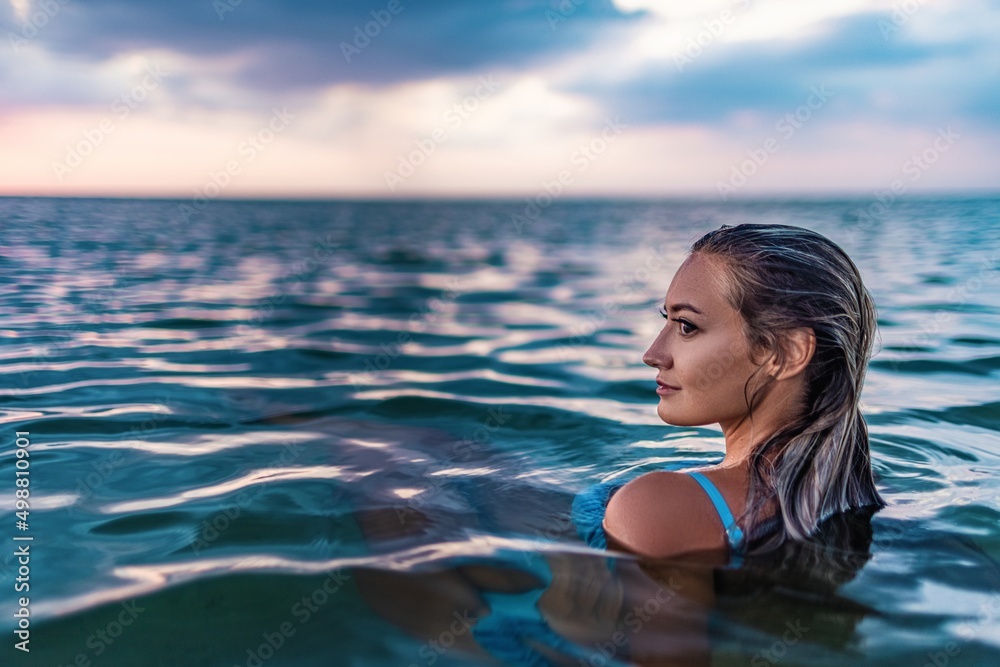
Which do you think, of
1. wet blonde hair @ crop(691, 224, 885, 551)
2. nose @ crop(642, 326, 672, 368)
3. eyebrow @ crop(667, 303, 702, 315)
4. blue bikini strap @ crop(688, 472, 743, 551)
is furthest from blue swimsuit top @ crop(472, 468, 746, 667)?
eyebrow @ crop(667, 303, 702, 315)

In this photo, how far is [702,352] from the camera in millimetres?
2908

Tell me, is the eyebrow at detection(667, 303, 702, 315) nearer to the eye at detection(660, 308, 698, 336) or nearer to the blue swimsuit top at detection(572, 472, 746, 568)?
the eye at detection(660, 308, 698, 336)

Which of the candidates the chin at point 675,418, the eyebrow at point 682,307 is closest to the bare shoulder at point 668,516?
the chin at point 675,418

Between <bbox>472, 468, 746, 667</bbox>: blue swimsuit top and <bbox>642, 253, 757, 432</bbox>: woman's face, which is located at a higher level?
<bbox>642, 253, 757, 432</bbox>: woman's face

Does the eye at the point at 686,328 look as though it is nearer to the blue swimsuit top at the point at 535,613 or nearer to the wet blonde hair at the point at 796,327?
the wet blonde hair at the point at 796,327

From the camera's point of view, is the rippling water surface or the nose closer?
the rippling water surface

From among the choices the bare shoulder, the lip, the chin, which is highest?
the lip

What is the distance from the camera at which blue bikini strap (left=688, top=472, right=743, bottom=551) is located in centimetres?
278

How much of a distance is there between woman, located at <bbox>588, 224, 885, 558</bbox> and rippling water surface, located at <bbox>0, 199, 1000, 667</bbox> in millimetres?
187

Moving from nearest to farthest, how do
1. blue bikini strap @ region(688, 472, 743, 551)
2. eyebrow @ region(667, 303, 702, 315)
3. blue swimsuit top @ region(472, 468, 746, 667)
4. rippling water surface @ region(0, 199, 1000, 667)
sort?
blue swimsuit top @ region(472, 468, 746, 667), rippling water surface @ region(0, 199, 1000, 667), blue bikini strap @ region(688, 472, 743, 551), eyebrow @ region(667, 303, 702, 315)

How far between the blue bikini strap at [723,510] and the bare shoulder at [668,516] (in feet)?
0.06

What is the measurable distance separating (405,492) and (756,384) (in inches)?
65.5

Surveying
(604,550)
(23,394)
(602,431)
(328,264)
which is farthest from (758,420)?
(328,264)

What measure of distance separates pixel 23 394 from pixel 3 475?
5.22ft
